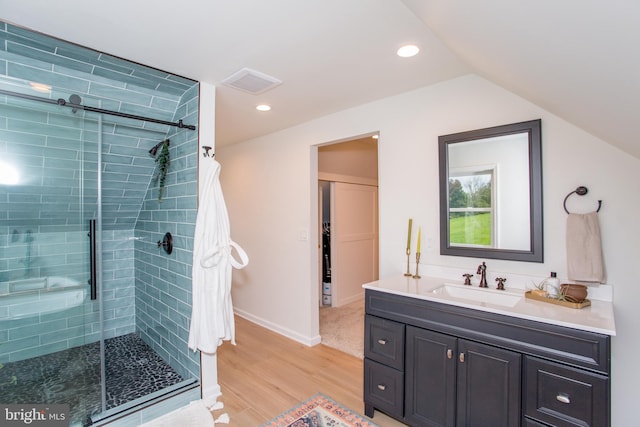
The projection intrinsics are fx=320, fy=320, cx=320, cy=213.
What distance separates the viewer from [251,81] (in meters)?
2.48

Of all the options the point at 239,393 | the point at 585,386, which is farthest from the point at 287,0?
the point at 239,393

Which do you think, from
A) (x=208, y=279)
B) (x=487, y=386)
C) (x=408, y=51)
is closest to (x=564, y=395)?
(x=487, y=386)

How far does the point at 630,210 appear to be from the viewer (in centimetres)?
181

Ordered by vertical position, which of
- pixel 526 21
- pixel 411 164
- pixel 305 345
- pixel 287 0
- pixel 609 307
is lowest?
pixel 305 345

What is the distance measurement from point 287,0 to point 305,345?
319 centimetres

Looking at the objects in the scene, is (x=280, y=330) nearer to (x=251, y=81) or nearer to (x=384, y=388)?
(x=384, y=388)

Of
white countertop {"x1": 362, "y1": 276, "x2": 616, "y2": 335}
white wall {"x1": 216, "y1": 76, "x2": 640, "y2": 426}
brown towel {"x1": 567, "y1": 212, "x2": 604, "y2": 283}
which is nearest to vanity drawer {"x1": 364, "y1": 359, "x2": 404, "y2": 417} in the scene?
white countertop {"x1": 362, "y1": 276, "x2": 616, "y2": 335}

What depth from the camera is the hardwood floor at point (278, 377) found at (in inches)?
93.5

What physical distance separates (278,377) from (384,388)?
109 centimetres

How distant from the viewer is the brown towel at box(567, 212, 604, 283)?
1.83m

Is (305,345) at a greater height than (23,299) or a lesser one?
lesser

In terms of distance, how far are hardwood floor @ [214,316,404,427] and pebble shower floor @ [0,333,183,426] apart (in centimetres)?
53

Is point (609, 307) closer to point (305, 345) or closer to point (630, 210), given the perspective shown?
point (630, 210)

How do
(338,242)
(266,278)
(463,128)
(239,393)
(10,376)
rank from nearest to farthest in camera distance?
1. (10,376)
2. (463,128)
3. (239,393)
4. (266,278)
5. (338,242)
